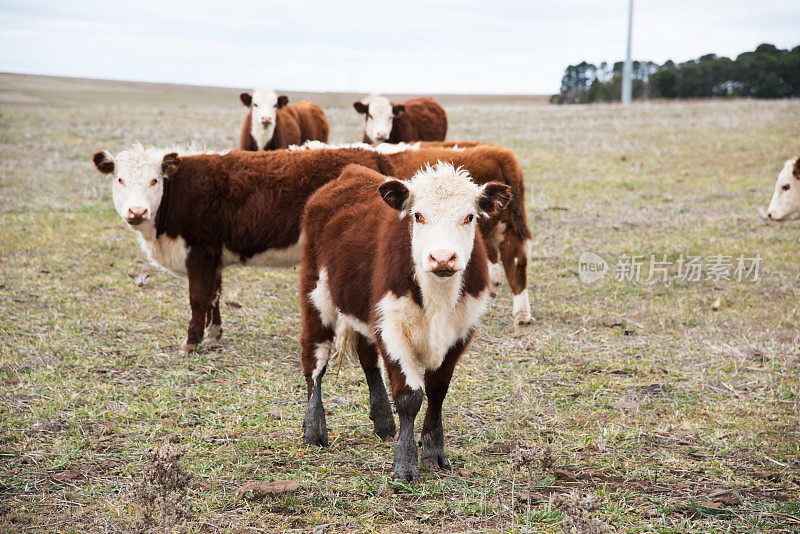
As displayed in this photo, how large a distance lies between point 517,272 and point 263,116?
6381mm

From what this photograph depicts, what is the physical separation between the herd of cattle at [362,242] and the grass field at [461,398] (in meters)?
0.47

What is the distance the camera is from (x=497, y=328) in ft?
25.1

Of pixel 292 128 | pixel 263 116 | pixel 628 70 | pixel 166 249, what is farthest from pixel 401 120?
pixel 628 70

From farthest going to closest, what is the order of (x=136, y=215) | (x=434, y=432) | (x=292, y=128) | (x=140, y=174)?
(x=292, y=128)
(x=140, y=174)
(x=136, y=215)
(x=434, y=432)

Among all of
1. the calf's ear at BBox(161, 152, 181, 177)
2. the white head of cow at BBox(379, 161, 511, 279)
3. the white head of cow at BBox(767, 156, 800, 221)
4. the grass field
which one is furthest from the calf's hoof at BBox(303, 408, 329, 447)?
the white head of cow at BBox(767, 156, 800, 221)

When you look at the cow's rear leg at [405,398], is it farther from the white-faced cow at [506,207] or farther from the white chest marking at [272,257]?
the white-faced cow at [506,207]

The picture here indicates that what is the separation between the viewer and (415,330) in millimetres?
4273

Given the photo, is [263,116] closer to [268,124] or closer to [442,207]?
[268,124]

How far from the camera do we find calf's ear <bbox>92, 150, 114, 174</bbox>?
270 inches

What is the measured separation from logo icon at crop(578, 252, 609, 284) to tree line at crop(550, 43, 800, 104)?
28127mm

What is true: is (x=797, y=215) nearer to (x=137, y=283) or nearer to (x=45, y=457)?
(x=137, y=283)

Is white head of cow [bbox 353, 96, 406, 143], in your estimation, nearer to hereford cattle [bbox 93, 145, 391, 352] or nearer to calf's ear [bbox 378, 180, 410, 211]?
hereford cattle [bbox 93, 145, 391, 352]

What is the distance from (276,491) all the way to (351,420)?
4.24 feet

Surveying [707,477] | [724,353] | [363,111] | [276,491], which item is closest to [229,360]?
[276,491]
